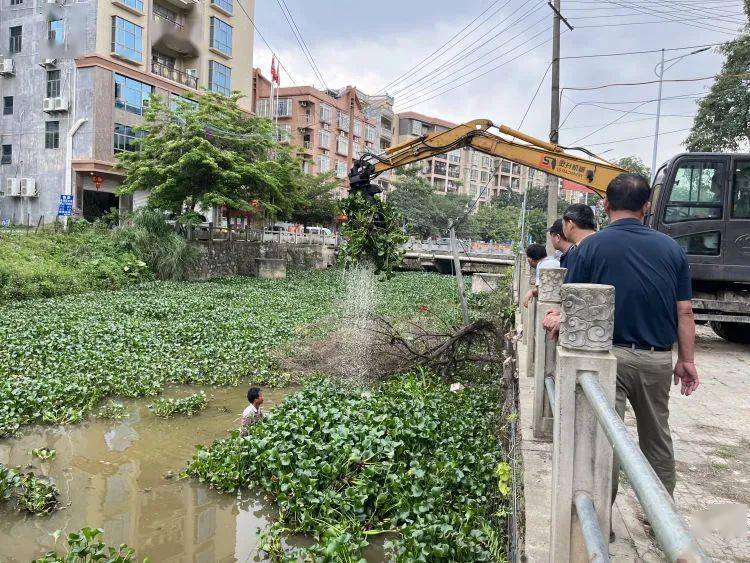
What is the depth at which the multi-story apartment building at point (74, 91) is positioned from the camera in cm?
2791

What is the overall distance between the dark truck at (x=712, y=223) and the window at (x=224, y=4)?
105 feet

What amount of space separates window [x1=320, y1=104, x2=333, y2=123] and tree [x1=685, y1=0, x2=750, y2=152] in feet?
119

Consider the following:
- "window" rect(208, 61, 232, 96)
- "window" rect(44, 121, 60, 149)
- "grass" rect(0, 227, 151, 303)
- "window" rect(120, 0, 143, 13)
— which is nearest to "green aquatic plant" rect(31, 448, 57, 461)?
"grass" rect(0, 227, 151, 303)

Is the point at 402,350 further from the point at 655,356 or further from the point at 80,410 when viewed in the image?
the point at 655,356

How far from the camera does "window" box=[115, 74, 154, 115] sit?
2884cm

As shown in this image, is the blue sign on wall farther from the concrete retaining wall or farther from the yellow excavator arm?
the yellow excavator arm

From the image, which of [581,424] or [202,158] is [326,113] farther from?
[581,424]

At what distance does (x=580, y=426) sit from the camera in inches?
84.1

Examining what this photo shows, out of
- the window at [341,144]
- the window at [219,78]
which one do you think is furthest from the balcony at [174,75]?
the window at [341,144]

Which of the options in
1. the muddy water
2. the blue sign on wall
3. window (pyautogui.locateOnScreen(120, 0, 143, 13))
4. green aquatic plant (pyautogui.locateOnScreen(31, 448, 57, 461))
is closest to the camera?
the muddy water

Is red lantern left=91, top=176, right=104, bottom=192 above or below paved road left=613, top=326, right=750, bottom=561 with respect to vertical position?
above

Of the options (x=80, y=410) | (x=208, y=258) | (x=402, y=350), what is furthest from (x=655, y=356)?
(x=208, y=258)

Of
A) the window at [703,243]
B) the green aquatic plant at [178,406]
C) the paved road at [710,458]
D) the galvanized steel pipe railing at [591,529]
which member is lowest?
the green aquatic plant at [178,406]

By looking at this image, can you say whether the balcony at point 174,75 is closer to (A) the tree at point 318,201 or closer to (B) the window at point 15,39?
(B) the window at point 15,39
